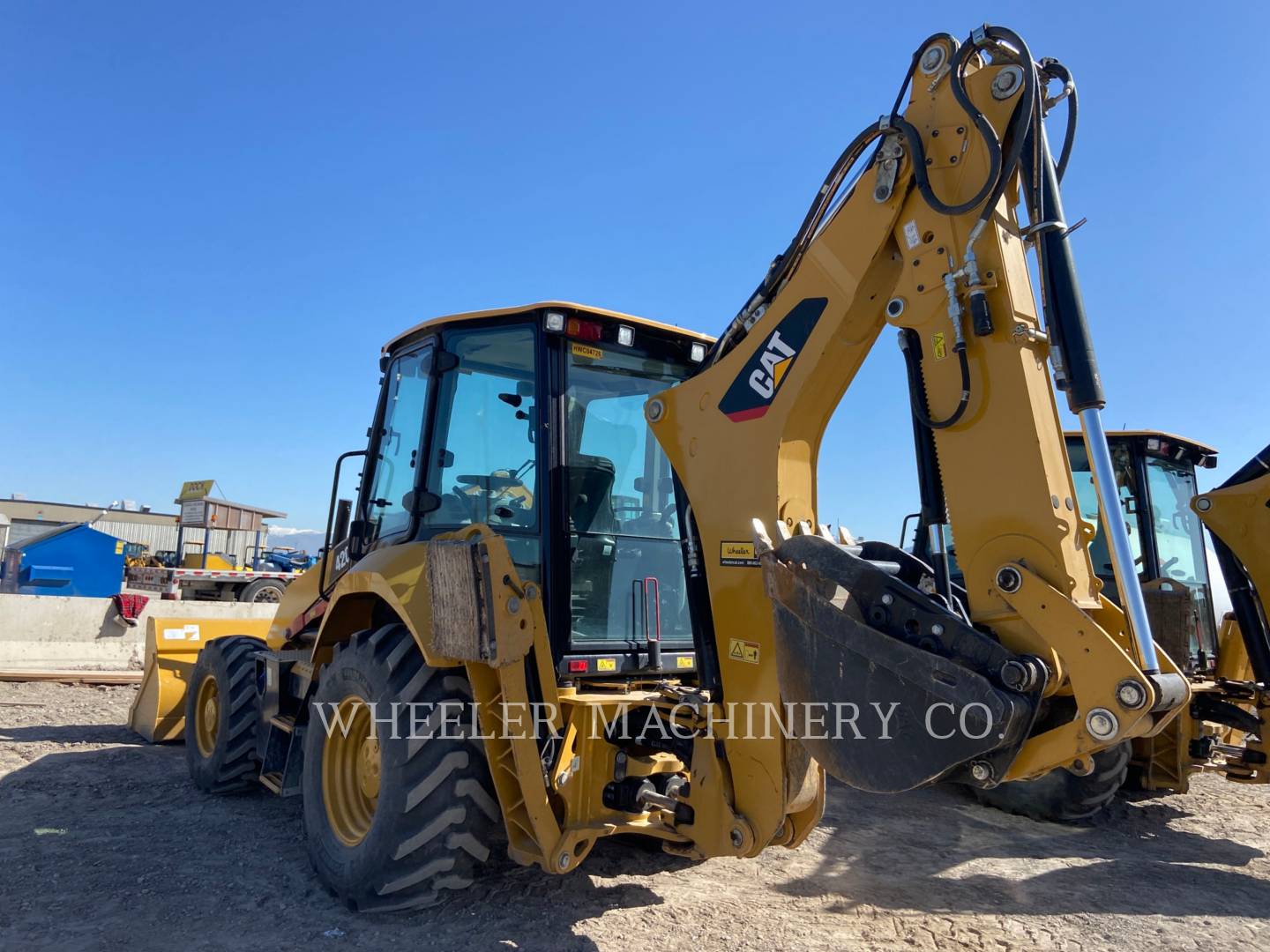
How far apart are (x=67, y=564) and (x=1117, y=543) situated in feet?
60.1

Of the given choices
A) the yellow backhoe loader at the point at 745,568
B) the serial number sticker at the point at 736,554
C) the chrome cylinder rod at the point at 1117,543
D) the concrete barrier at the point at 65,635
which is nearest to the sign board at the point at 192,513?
the concrete barrier at the point at 65,635

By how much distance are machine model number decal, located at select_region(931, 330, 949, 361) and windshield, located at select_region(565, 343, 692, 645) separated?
1.50m

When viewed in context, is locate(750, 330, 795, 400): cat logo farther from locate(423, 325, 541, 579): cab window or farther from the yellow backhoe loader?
locate(423, 325, 541, 579): cab window

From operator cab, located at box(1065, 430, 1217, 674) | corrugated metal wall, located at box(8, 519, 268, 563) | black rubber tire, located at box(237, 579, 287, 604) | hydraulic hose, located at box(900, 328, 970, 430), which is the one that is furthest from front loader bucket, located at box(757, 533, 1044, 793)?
corrugated metal wall, located at box(8, 519, 268, 563)

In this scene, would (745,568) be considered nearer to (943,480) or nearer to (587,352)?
(943,480)

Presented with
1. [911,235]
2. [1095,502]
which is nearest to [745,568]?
[911,235]

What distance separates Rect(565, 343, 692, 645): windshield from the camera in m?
3.90

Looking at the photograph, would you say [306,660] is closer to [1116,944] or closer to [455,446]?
[455,446]

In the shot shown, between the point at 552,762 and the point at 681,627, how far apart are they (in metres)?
0.96

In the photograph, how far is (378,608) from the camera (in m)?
4.57

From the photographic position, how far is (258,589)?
62.5ft

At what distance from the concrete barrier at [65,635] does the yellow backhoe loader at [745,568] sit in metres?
7.26

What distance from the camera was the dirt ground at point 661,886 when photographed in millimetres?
3520

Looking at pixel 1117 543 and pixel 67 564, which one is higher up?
pixel 67 564
